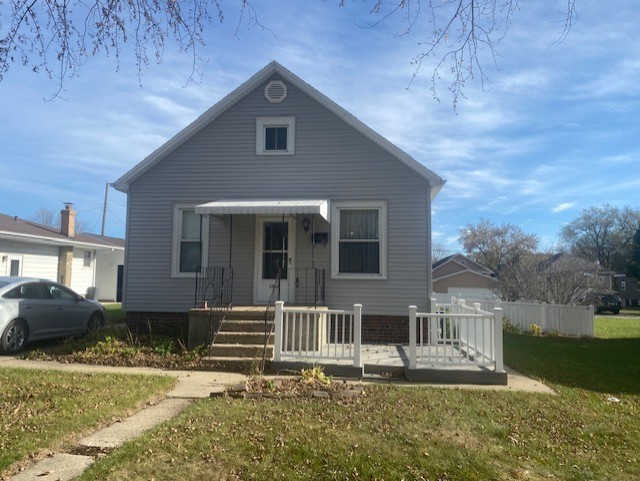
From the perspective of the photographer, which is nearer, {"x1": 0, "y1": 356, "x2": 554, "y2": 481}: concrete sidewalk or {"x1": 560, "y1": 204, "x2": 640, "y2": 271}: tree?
{"x1": 0, "y1": 356, "x2": 554, "y2": 481}: concrete sidewalk

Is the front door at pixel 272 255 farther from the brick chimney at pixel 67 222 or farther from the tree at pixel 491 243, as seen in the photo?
the tree at pixel 491 243

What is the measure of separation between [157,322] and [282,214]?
4071 millimetres

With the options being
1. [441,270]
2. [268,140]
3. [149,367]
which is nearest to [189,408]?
[149,367]

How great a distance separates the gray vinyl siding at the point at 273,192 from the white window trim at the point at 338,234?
0.11 metres

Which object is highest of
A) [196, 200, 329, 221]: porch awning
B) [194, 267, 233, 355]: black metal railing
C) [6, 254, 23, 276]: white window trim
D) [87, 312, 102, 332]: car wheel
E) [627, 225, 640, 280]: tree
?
[627, 225, 640, 280]: tree

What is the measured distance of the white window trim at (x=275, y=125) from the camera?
11.5 metres

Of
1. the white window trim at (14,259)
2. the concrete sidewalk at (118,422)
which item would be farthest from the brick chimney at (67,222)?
the concrete sidewalk at (118,422)

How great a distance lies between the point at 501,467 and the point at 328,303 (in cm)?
714

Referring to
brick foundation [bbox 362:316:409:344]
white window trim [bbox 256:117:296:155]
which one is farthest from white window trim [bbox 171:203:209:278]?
brick foundation [bbox 362:316:409:344]

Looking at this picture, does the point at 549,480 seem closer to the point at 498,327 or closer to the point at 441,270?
the point at 498,327

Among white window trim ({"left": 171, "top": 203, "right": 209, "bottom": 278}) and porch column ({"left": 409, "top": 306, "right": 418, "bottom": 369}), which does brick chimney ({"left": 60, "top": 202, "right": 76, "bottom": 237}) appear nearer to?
white window trim ({"left": 171, "top": 203, "right": 209, "bottom": 278})

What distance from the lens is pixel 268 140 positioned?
11703mm

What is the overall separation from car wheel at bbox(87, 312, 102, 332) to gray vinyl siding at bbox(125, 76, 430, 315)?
3.38ft

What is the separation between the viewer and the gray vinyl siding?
10.9 m
